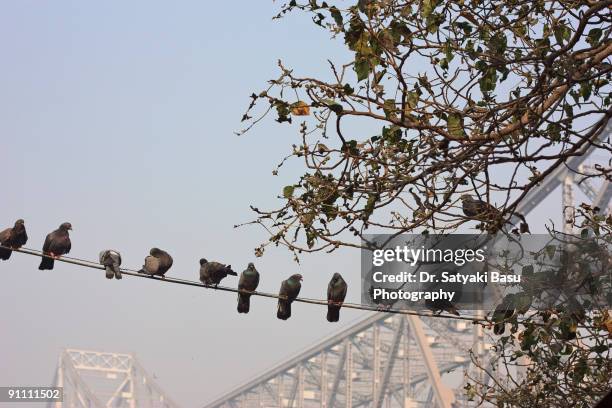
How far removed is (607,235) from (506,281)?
1.01 m

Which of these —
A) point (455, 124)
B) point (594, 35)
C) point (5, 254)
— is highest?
point (594, 35)

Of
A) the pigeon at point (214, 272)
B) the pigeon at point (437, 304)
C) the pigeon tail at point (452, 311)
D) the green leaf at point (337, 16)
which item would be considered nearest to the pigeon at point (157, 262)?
the pigeon at point (214, 272)

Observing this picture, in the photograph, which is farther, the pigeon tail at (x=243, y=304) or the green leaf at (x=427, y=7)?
the pigeon tail at (x=243, y=304)

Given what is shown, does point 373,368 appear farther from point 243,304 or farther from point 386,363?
point 243,304

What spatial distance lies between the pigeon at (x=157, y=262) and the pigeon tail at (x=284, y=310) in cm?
218

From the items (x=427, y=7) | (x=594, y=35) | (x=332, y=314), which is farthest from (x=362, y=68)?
(x=332, y=314)

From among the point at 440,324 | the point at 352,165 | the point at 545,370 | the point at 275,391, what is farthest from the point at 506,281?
the point at 275,391

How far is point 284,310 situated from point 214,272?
1.51 m

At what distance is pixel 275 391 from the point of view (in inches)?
3602

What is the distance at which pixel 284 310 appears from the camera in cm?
1383

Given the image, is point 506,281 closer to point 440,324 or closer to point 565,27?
point 565,27

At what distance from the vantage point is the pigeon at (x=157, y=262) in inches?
602

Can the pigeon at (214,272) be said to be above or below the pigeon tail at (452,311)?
above

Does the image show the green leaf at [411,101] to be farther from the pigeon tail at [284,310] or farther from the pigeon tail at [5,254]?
the pigeon tail at [5,254]
